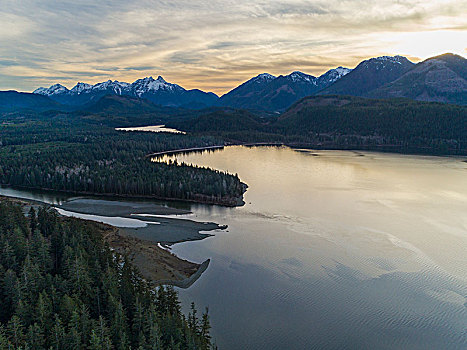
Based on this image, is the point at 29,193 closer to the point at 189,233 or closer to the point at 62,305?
the point at 189,233

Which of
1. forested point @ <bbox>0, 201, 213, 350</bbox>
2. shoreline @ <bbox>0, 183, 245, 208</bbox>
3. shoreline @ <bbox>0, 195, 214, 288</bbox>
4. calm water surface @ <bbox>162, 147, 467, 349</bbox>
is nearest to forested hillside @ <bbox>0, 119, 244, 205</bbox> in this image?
shoreline @ <bbox>0, 183, 245, 208</bbox>

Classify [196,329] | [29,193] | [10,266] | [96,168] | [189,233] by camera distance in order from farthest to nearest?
[96,168], [29,193], [189,233], [10,266], [196,329]

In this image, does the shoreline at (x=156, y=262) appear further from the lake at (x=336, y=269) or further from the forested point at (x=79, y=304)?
the forested point at (x=79, y=304)

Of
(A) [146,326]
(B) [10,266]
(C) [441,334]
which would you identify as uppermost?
(B) [10,266]

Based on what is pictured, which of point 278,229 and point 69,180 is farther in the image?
point 69,180

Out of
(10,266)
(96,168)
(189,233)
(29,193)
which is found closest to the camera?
(10,266)

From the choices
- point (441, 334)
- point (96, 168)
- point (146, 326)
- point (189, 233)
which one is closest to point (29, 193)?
point (96, 168)

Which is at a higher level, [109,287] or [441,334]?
[109,287]
